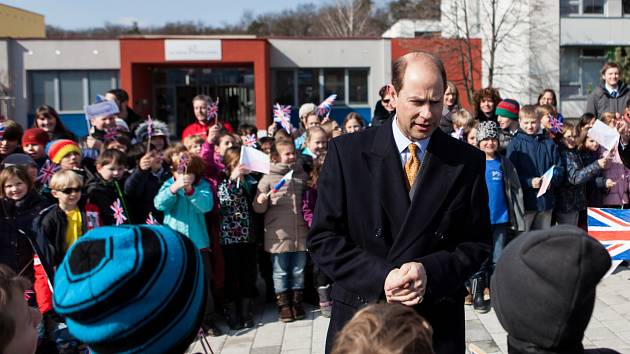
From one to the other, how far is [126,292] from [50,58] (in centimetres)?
2772

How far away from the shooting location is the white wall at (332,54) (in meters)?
27.0

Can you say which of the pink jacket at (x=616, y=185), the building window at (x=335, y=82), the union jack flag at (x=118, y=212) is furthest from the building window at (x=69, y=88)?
the pink jacket at (x=616, y=185)

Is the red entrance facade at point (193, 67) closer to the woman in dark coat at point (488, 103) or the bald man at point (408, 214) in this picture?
the woman in dark coat at point (488, 103)

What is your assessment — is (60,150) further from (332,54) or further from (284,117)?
(332,54)

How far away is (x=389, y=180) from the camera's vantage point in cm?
244

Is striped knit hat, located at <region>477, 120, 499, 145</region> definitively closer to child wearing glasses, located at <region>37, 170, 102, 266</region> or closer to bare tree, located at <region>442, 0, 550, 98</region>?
child wearing glasses, located at <region>37, 170, 102, 266</region>

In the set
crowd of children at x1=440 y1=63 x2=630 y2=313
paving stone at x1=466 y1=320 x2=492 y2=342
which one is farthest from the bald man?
crowd of children at x1=440 y1=63 x2=630 y2=313

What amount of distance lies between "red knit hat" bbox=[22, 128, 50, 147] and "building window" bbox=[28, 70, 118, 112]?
21684 mm

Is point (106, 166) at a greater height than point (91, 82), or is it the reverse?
point (91, 82)

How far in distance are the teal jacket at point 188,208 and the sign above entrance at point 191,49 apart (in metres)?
21.1

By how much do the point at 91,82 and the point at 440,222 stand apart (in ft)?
87.5

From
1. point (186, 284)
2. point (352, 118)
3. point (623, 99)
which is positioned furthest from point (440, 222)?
point (623, 99)

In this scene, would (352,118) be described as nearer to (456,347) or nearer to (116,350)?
(456,347)

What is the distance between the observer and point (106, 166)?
5.20m
